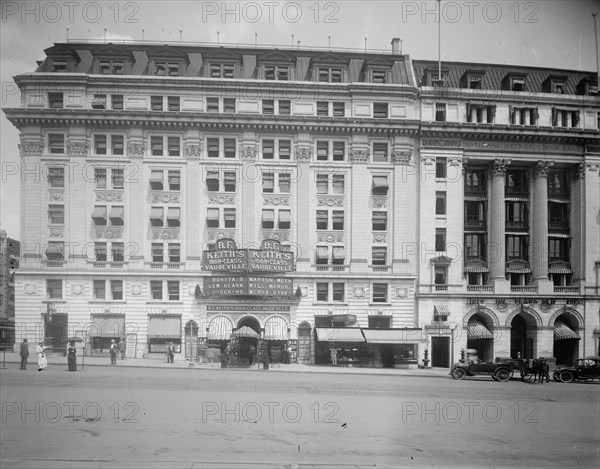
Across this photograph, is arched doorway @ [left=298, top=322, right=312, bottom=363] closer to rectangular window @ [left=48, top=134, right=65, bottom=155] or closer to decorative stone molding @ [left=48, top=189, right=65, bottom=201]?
decorative stone molding @ [left=48, top=189, right=65, bottom=201]

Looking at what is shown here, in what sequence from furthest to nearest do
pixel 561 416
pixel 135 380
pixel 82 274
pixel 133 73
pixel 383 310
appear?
pixel 383 310
pixel 133 73
pixel 82 274
pixel 135 380
pixel 561 416

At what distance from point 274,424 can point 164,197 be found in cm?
1455

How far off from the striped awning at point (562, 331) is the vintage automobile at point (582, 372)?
3126mm

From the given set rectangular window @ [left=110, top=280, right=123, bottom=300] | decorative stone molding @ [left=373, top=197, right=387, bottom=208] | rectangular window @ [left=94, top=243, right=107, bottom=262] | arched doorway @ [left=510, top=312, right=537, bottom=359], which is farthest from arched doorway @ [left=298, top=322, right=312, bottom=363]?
rectangular window @ [left=94, top=243, right=107, bottom=262]

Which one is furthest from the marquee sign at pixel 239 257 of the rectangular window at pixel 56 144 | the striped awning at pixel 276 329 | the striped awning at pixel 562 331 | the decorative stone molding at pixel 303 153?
the striped awning at pixel 562 331

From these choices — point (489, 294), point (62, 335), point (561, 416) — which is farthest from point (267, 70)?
point (561, 416)

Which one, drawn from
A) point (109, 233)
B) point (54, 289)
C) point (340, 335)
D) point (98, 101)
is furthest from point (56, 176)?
point (340, 335)

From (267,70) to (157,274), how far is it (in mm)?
13380

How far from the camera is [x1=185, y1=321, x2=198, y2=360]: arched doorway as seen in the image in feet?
93.5

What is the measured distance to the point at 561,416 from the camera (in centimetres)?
1719

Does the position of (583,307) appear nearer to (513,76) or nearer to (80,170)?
(513,76)

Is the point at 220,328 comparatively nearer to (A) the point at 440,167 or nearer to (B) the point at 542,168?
(A) the point at 440,167

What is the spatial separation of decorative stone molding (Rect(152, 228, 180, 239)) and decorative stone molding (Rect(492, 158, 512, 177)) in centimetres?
2071

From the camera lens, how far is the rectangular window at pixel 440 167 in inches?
1230
